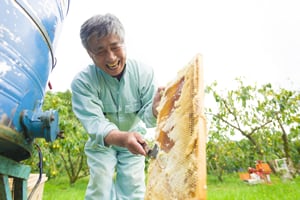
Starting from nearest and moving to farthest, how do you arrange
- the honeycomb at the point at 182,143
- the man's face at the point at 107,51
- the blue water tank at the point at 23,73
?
1. the honeycomb at the point at 182,143
2. the blue water tank at the point at 23,73
3. the man's face at the point at 107,51

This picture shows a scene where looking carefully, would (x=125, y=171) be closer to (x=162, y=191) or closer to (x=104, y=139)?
(x=104, y=139)

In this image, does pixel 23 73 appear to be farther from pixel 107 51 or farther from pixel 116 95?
pixel 116 95

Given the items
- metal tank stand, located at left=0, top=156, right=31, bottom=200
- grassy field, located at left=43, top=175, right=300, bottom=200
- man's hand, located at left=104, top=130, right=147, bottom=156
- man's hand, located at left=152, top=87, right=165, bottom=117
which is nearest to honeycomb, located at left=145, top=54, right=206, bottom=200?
man's hand, located at left=104, top=130, right=147, bottom=156

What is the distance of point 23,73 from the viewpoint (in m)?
1.50

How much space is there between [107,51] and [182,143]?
96cm

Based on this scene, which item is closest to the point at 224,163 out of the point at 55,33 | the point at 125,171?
the point at 125,171

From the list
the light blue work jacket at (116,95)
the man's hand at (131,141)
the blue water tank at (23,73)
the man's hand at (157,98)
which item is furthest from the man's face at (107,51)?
the man's hand at (131,141)

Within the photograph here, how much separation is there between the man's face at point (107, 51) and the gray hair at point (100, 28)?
3 cm

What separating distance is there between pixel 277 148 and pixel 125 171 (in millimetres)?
7745

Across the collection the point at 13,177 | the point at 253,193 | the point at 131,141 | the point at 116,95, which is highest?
the point at 116,95

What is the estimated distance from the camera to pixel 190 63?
1382 mm

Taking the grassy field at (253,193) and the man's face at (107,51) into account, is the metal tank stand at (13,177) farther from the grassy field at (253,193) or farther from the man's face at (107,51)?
the grassy field at (253,193)

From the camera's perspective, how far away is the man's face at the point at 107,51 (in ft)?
6.24

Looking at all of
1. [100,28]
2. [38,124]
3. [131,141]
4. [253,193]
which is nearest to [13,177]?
[38,124]
